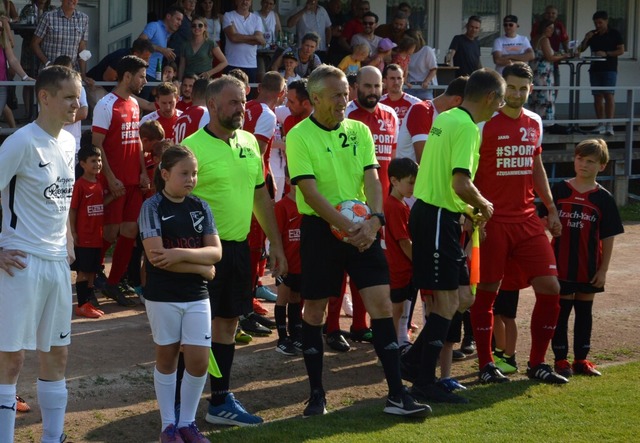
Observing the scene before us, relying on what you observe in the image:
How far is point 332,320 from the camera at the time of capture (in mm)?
8477

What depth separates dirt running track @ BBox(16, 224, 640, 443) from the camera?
6441 mm

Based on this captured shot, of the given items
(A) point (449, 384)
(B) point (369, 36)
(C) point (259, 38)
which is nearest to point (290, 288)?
(A) point (449, 384)

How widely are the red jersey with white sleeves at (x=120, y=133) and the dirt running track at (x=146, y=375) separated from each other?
1.25 meters

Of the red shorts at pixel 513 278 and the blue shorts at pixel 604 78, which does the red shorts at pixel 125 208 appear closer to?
the red shorts at pixel 513 278

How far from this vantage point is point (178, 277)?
5844 mm

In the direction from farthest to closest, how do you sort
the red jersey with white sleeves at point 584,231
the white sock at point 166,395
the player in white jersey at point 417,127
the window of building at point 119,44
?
1. the window of building at point 119,44
2. the player in white jersey at point 417,127
3. the red jersey with white sleeves at point 584,231
4. the white sock at point 166,395

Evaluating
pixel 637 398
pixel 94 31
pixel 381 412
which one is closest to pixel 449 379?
pixel 381 412

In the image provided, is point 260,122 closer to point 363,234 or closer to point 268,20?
point 363,234

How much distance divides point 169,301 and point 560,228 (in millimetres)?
3270

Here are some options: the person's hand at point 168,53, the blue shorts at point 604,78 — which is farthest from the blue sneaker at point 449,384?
the blue shorts at point 604,78

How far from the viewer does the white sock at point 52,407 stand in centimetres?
570

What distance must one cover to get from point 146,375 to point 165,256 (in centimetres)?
196

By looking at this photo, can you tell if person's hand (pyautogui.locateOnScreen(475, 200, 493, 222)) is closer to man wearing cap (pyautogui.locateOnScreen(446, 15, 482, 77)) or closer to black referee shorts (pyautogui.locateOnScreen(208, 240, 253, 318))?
black referee shorts (pyautogui.locateOnScreen(208, 240, 253, 318))

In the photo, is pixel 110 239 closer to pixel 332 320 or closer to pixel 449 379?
pixel 332 320
